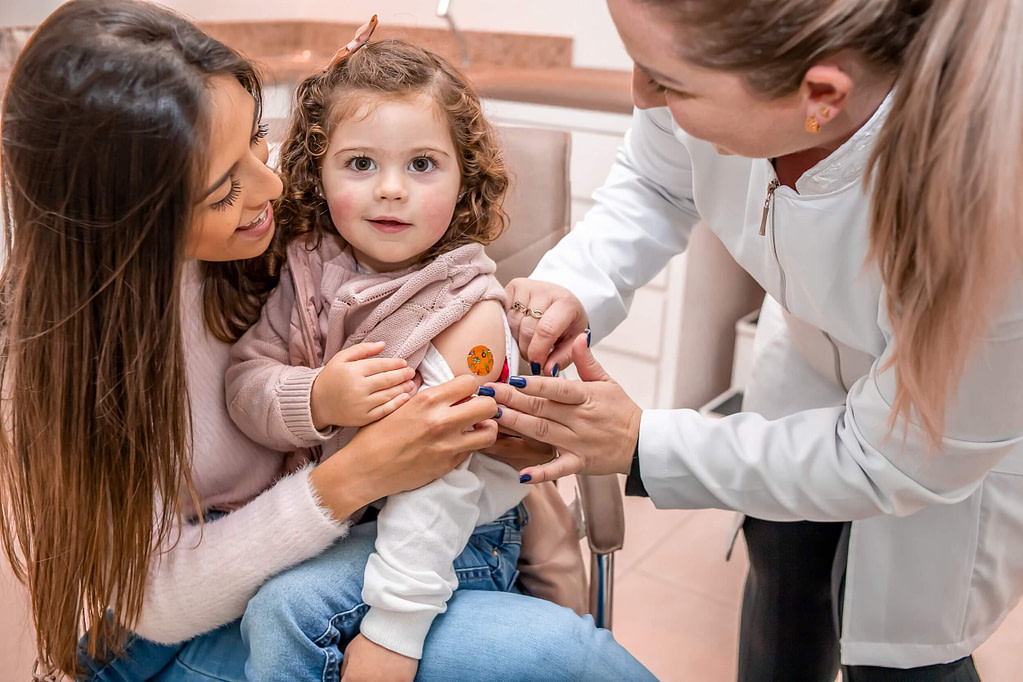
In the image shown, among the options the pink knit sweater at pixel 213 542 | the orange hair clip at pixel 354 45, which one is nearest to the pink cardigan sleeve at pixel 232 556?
the pink knit sweater at pixel 213 542

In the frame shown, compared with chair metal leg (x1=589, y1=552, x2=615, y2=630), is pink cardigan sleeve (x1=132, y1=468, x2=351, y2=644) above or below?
above

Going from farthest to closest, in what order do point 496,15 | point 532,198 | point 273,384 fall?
point 496,15 → point 532,198 → point 273,384

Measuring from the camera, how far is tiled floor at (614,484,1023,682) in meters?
1.91

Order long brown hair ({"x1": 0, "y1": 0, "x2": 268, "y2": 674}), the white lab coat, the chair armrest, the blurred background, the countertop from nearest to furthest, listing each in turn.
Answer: long brown hair ({"x1": 0, "y1": 0, "x2": 268, "y2": 674}), the white lab coat, the chair armrest, the blurred background, the countertop

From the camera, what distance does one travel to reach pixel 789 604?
4.36 ft

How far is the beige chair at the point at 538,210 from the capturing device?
51.8 inches

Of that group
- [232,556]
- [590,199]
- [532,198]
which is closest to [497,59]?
[590,199]

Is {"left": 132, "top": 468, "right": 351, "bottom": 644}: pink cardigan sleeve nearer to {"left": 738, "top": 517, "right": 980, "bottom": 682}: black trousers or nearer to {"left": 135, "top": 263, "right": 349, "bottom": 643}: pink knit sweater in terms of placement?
{"left": 135, "top": 263, "right": 349, "bottom": 643}: pink knit sweater

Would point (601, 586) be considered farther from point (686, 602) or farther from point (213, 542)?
point (686, 602)

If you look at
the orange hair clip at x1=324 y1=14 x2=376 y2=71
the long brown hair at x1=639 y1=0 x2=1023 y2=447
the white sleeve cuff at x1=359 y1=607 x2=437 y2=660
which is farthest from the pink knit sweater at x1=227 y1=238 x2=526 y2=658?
the long brown hair at x1=639 y1=0 x2=1023 y2=447

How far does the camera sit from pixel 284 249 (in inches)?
41.7

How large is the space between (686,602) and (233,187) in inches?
63.2

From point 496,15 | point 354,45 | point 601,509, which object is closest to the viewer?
point 354,45

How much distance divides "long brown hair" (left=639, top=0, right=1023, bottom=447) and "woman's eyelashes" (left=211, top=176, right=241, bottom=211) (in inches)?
16.7
